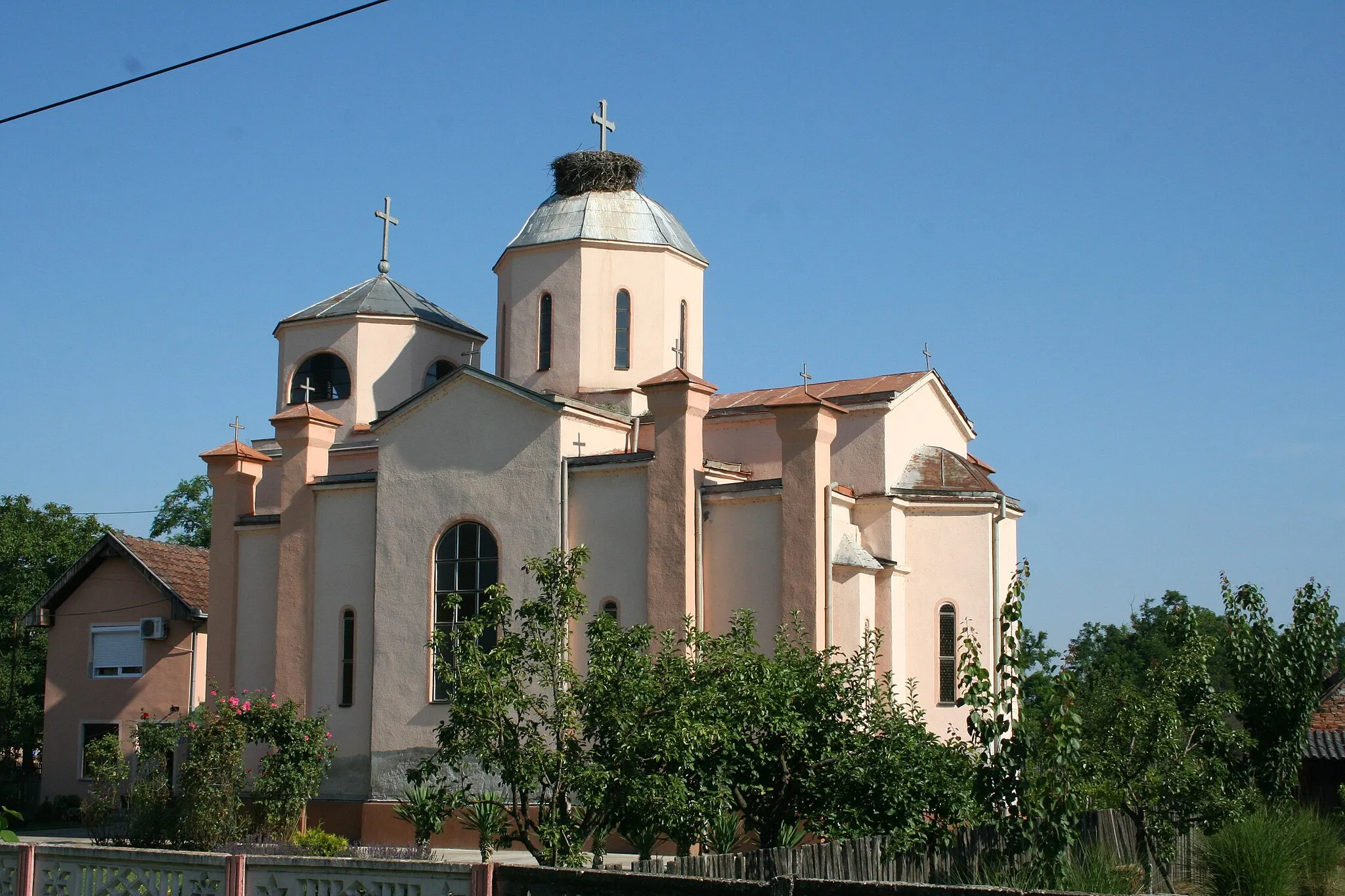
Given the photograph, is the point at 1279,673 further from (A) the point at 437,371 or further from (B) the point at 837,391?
(A) the point at 437,371

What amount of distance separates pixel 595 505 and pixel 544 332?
5128 millimetres

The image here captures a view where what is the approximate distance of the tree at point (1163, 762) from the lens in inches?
554

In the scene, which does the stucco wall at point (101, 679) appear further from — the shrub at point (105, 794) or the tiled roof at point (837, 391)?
the tiled roof at point (837, 391)

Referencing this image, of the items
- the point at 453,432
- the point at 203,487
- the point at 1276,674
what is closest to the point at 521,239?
the point at 453,432

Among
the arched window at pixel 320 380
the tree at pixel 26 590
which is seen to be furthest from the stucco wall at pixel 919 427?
the tree at pixel 26 590

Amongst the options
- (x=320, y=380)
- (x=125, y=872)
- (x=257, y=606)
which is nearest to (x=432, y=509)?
(x=257, y=606)

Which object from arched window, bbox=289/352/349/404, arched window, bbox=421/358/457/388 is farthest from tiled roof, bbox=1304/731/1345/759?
arched window, bbox=289/352/349/404

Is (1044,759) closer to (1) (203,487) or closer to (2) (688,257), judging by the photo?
(2) (688,257)

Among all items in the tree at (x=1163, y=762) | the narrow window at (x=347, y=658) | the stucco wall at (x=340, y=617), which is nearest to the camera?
the tree at (x=1163, y=762)

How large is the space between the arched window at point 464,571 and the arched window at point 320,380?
6.50 m

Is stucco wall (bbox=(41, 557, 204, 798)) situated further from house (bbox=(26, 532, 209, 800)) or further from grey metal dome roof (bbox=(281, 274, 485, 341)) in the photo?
grey metal dome roof (bbox=(281, 274, 485, 341))

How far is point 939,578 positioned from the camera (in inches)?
869

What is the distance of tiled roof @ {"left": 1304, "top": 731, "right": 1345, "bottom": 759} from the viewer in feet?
80.4

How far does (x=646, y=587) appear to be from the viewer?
65.8 ft
